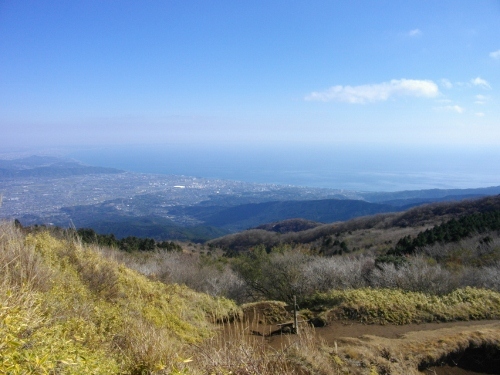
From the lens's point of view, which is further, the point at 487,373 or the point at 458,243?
the point at 458,243

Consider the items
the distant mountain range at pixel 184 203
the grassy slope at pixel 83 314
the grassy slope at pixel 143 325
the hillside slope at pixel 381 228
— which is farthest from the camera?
the distant mountain range at pixel 184 203

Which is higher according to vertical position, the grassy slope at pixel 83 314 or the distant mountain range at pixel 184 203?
the grassy slope at pixel 83 314

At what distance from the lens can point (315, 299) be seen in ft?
40.3

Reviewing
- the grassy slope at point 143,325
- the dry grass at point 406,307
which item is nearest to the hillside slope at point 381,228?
the dry grass at point 406,307

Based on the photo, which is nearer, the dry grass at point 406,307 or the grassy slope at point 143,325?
the grassy slope at point 143,325

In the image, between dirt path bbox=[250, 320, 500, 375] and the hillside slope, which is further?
the hillside slope

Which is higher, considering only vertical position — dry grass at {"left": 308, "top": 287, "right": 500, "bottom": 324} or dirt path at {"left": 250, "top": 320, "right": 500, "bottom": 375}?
dry grass at {"left": 308, "top": 287, "right": 500, "bottom": 324}

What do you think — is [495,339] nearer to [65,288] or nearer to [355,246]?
[65,288]

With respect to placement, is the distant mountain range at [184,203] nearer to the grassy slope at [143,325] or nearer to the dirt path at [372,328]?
the grassy slope at [143,325]

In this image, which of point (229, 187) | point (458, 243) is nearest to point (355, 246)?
point (458, 243)

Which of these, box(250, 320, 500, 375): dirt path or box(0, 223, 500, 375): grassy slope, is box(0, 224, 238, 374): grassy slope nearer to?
box(0, 223, 500, 375): grassy slope

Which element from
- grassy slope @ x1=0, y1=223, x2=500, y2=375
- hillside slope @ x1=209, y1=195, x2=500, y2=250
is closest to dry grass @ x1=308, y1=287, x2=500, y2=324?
grassy slope @ x1=0, y1=223, x2=500, y2=375

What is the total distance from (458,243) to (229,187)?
14979cm

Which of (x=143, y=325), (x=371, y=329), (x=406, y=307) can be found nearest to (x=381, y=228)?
(x=406, y=307)
